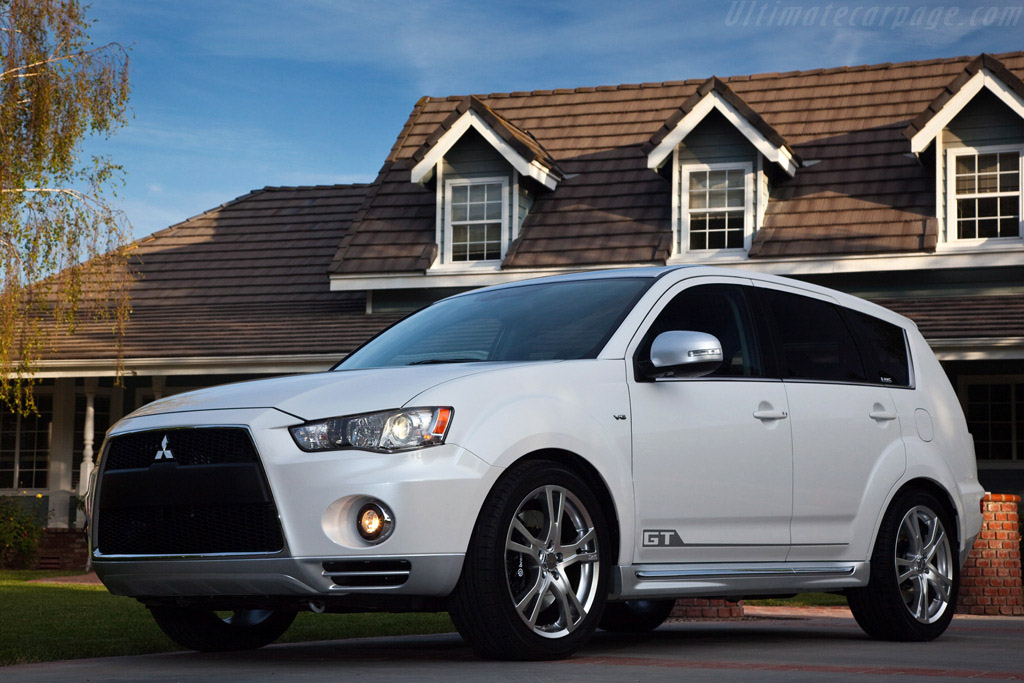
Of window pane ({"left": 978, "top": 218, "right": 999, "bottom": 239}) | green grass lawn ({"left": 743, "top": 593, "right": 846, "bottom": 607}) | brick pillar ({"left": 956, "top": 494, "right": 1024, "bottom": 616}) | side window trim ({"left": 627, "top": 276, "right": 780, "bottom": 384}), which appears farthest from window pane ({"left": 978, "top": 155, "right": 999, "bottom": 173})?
side window trim ({"left": 627, "top": 276, "right": 780, "bottom": 384})

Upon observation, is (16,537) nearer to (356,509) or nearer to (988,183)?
(988,183)

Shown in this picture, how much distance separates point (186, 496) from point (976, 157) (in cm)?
1469

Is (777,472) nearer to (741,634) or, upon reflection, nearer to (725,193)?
(741,634)

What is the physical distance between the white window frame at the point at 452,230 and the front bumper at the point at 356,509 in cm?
1422

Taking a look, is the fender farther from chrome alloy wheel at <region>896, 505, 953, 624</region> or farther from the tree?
the tree

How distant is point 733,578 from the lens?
269 inches

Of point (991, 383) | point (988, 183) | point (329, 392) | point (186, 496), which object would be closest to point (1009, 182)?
point (988, 183)

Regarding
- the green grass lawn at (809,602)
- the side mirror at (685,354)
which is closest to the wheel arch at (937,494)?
the side mirror at (685,354)

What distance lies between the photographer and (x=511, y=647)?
5.89 meters

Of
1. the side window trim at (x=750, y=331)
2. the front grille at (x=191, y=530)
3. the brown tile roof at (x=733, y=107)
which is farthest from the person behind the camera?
the brown tile roof at (x=733, y=107)

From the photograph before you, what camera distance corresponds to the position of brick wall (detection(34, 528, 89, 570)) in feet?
66.1

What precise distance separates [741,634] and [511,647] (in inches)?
131

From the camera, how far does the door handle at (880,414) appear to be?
7762mm

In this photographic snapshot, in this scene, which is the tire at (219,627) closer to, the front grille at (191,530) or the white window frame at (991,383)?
the front grille at (191,530)
